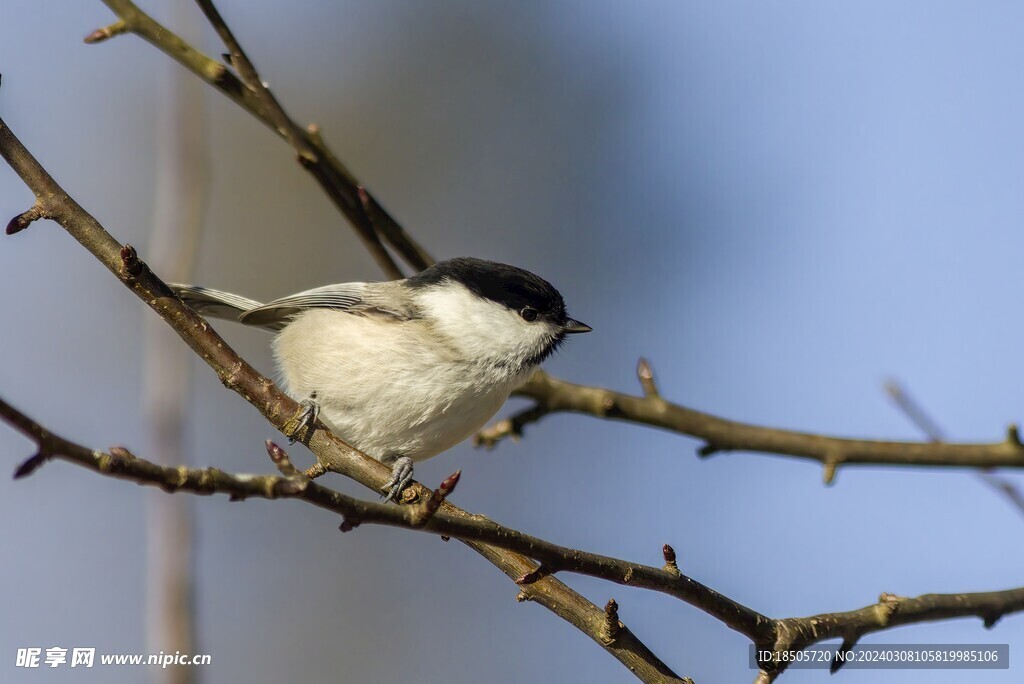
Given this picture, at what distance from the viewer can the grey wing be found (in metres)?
2.98

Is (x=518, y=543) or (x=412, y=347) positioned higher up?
(x=412, y=347)

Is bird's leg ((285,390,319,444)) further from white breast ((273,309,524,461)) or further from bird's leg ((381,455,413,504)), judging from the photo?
white breast ((273,309,524,461))

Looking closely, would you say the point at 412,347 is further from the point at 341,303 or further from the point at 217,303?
the point at 217,303

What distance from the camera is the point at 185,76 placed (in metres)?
2.42

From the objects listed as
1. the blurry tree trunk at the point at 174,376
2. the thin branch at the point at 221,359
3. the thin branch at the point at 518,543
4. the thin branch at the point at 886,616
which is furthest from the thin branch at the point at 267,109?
the thin branch at the point at 886,616

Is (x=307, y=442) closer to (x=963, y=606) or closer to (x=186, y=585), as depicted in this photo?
(x=186, y=585)

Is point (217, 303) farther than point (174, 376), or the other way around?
point (217, 303)

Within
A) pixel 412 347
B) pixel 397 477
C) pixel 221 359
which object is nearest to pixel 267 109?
pixel 412 347

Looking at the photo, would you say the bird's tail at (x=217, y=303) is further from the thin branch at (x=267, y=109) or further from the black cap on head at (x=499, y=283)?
the black cap on head at (x=499, y=283)

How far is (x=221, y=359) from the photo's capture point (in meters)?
2.08

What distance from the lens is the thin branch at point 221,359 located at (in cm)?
182

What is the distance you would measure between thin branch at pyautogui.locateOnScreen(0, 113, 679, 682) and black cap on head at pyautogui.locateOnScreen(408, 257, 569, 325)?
94 centimetres

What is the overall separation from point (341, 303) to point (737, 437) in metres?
1.34

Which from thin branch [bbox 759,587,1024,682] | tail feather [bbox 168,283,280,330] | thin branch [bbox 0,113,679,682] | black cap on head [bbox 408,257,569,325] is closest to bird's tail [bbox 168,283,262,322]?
tail feather [bbox 168,283,280,330]
